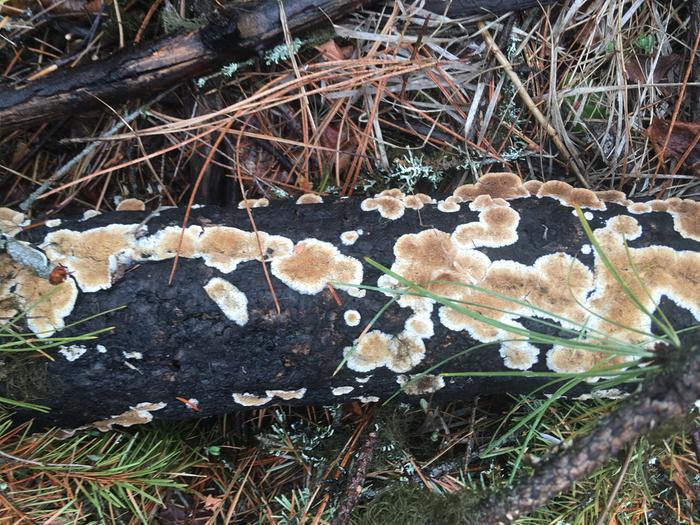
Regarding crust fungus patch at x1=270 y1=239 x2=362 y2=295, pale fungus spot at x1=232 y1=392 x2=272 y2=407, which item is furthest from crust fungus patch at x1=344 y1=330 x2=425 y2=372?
pale fungus spot at x1=232 y1=392 x2=272 y2=407

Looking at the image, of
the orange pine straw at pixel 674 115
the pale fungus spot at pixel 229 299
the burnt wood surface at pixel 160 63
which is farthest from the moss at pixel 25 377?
the orange pine straw at pixel 674 115

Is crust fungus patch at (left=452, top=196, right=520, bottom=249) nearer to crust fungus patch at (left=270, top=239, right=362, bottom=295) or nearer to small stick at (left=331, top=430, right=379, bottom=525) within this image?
crust fungus patch at (left=270, top=239, right=362, bottom=295)

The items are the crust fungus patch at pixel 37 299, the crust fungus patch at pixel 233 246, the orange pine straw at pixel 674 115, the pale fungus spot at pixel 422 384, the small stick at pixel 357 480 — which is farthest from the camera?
the orange pine straw at pixel 674 115

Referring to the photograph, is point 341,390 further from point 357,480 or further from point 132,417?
point 132,417

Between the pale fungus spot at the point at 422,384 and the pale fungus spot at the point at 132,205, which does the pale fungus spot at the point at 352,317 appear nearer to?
the pale fungus spot at the point at 422,384

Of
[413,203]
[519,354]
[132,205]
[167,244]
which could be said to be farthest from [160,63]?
[519,354]

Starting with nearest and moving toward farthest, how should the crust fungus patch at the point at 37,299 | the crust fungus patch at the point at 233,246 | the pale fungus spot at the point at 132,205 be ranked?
the crust fungus patch at the point at 37,299
the crust fungus patch at the point at 233,246
the pale fungus spot at the point at 132,205

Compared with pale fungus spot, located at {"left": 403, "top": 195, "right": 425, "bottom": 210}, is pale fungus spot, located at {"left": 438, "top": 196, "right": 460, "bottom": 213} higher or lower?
lower
